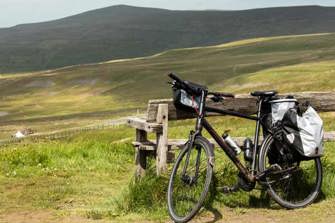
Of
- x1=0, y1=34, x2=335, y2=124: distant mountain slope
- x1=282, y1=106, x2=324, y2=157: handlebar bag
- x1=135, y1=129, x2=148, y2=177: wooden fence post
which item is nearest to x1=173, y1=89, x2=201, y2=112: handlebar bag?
x1=282, y1=106, x2=324, y2=157: handlebar bag

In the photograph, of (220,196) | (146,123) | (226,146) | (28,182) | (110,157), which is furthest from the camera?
(110,157)

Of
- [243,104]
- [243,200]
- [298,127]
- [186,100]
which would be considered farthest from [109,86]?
[298,127]

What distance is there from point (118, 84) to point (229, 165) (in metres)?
157

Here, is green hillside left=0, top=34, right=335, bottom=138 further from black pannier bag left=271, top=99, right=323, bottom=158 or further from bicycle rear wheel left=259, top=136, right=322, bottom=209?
black pannier bag left=271, top=99, right=323, bottom=158

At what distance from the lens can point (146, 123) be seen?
10156 mm

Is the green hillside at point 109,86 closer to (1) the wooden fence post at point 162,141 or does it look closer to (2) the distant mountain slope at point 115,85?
(2) the distant mountain slope at point 115,85

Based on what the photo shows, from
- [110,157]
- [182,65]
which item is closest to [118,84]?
[182,65]

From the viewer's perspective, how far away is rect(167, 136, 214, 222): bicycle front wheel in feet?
28.2

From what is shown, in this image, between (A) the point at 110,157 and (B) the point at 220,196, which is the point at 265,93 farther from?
(A) the point at 110,157

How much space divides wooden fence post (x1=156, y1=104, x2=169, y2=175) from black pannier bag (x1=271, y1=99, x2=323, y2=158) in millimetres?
1766

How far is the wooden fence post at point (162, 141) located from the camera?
32.5ft

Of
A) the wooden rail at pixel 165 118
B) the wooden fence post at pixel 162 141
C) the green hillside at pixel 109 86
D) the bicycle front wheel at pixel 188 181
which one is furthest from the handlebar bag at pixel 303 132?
the green hillside at pixel 109 86

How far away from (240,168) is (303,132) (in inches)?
42.7

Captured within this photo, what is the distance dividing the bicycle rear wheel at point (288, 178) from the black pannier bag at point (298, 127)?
0.70 feet
